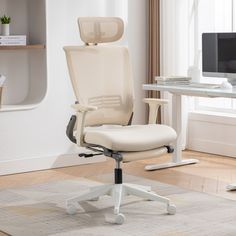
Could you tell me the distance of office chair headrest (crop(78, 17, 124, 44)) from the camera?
4.55 metres

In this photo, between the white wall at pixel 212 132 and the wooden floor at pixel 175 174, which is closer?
the wooden floor at pixel 175 174

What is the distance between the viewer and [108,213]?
4340mm

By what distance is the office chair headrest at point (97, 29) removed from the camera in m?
4.55

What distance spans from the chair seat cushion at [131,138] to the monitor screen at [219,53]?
139 cm

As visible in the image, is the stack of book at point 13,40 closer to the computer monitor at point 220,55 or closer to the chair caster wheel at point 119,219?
the computer monitor at point 220,55

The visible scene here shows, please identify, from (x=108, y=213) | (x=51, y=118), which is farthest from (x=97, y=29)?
(x=51, y=118)

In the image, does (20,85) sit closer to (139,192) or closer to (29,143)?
(29,143)

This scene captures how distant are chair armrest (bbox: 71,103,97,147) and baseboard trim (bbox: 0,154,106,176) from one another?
1437 mm

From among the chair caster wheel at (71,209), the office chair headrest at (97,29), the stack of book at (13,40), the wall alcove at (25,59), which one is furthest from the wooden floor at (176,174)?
the office chair headrest at (97,29)

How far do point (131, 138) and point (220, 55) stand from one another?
185 centimetres

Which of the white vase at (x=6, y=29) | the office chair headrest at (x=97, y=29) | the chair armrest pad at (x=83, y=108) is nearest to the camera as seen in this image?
the chair armrest pad at (x=83, y=108)

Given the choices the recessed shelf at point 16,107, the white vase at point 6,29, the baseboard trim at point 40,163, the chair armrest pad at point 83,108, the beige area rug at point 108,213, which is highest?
the white vase at point 6,29

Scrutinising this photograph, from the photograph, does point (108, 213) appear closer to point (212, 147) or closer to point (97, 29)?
point (97, 29)

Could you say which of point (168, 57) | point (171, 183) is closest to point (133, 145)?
point (171, 183)
